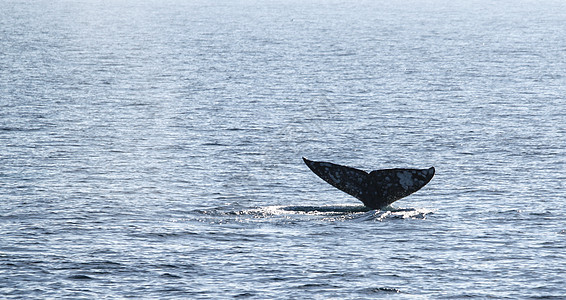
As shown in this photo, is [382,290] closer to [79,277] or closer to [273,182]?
[79,277]

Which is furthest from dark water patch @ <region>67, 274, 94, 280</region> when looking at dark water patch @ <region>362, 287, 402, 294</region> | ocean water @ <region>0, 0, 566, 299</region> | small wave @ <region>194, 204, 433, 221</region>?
small wave @ <region>194, 204, 433, 221</region>

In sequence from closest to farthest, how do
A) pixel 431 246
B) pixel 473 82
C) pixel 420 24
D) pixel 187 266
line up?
pixel 187 266 → pixel 431 246 → pixel 473 82 → pixel 420 24

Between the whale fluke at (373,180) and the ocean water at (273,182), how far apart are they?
90 cm

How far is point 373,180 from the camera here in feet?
86.4

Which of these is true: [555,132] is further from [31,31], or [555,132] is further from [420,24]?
[420,24]

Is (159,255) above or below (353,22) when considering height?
below

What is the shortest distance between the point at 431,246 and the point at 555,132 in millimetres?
23260

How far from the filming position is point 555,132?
1836 inches

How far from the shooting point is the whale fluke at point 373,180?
1005 inches

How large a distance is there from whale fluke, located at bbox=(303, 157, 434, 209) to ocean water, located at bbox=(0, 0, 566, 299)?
904mm

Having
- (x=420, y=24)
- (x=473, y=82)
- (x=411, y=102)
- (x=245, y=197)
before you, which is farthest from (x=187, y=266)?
(x=420, y=24)

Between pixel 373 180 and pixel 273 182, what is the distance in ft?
29.0

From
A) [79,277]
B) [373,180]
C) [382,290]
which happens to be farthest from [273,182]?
[382,290]

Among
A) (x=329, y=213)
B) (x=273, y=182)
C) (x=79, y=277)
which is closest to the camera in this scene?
(x=79, y=277)
